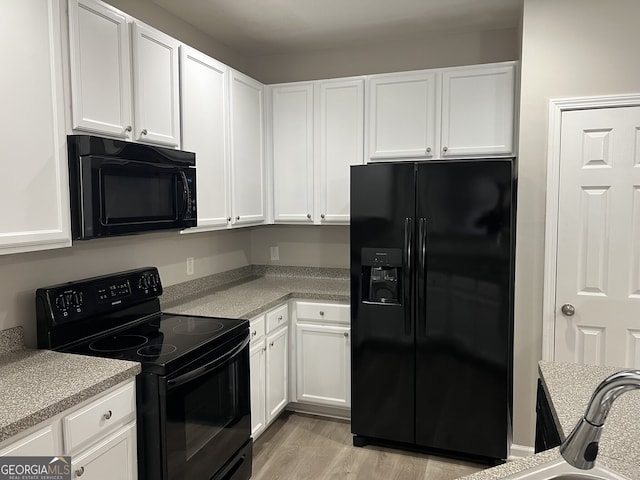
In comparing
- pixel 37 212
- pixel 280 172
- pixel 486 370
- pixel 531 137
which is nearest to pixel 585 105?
pixel 531 137

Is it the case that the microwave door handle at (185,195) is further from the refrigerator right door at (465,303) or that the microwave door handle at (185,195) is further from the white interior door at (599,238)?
the white interior door at (599,238)

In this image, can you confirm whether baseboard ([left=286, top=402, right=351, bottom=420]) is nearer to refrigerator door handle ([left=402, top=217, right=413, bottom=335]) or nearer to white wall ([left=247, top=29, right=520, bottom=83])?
refrigerator door handle ([left=402, top=217, right=413, bottom=335])

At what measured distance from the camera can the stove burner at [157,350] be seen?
1980 mm

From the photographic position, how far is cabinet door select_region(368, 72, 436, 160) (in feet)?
10.3

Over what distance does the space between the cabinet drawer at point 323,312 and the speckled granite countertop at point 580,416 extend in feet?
4.88

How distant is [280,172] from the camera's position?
3559 mm

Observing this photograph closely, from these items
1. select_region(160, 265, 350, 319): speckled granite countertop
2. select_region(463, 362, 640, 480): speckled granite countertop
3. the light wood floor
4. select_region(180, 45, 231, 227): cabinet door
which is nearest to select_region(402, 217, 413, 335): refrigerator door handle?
select_region(160, 265, 350, 319): speckled granite countertop

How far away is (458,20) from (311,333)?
230 cm

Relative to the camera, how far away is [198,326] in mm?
2412

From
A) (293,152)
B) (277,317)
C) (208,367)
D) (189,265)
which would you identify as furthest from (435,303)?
(189,265)

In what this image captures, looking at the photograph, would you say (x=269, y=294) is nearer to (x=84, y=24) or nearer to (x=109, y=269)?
(x=109, y=269)

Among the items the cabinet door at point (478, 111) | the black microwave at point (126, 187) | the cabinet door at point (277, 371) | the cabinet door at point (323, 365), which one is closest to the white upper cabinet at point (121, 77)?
the black microwave at point (126, 187)

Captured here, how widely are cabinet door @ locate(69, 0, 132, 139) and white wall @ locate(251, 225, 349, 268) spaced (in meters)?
1.91
